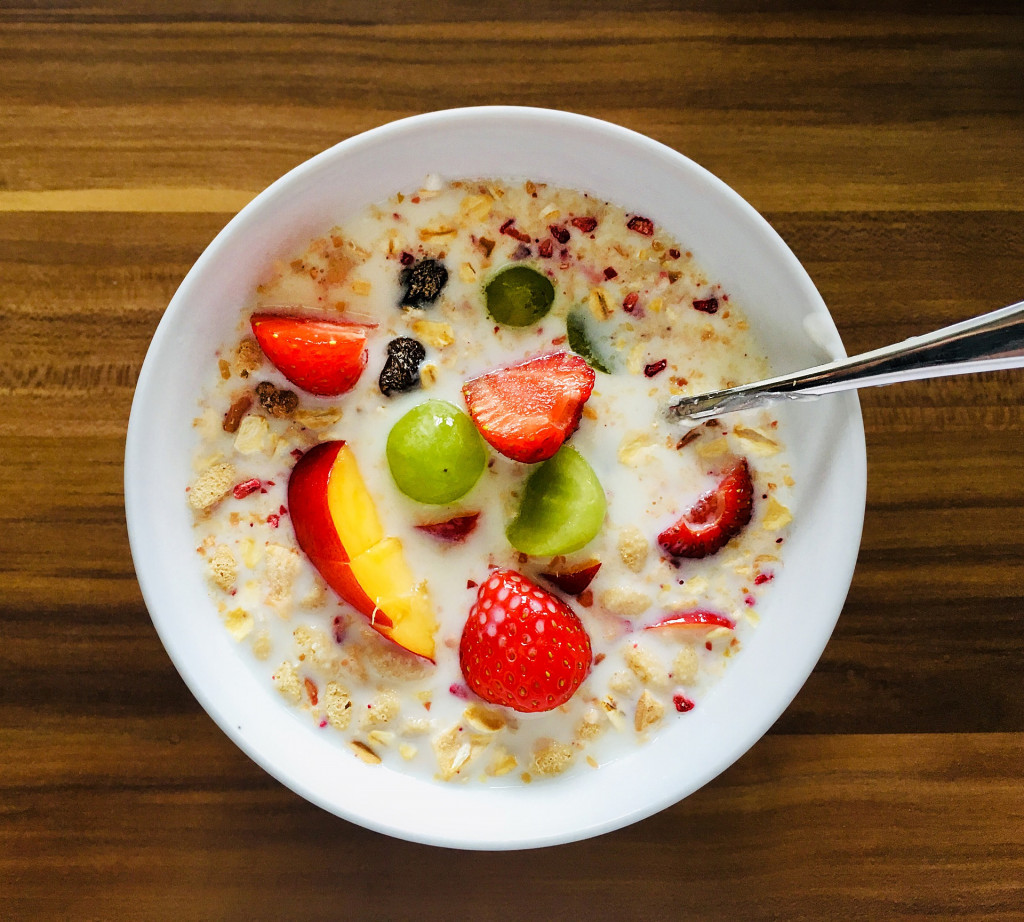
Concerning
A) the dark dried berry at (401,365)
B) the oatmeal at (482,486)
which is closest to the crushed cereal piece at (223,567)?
the oatmeal at (482,486)

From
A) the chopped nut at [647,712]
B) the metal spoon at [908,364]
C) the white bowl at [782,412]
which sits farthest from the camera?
the chopped nut at [647,712]

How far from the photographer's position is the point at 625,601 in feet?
2.57

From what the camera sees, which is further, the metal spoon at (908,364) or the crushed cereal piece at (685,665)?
the crushed cereal piece at (685,665)

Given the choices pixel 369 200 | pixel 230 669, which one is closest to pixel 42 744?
pixel 230 669

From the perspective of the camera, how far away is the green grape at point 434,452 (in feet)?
2.39

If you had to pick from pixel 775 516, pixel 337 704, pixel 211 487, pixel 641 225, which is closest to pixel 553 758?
pixel 337 704

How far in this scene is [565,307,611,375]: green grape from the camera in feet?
2.54

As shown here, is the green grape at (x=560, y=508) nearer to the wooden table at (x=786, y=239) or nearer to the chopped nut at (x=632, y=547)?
the chopped nut at (x=632, y=547)

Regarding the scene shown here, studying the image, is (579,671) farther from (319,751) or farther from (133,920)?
(133,920)

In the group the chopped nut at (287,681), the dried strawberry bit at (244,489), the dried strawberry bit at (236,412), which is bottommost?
the chopped nut at (287,681)

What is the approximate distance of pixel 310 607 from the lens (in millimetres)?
790

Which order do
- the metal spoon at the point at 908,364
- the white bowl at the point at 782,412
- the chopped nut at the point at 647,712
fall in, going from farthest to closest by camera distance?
the chopped nut at the point at 647,712
the white bowl at the point at 782,412
the metal spoon at the point at 908,364

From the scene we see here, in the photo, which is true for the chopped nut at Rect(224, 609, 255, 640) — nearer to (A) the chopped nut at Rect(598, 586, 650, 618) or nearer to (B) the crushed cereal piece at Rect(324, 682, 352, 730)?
(B) the crushed cereal piece at Rect(324, 682, 352, 730)

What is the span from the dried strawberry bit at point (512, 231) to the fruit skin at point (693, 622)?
41 centimetres
